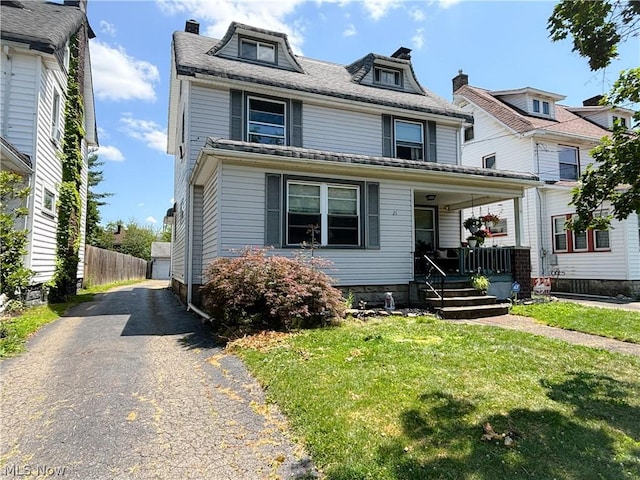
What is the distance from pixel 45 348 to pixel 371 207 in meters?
7.40

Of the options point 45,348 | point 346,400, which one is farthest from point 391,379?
point 45,348

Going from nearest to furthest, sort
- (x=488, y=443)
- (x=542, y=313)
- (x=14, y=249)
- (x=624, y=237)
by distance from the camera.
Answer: (x=488, y=443)
(x=14, y=249)
(x=542, y=313)
(x=624, y=237)

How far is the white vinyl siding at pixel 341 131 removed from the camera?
12.4 meters

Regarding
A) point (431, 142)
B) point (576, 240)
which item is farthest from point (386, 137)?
point (576, 240)

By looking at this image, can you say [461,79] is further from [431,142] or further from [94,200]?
[94,200]

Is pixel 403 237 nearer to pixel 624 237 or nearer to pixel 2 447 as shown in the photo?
pixel 2 447

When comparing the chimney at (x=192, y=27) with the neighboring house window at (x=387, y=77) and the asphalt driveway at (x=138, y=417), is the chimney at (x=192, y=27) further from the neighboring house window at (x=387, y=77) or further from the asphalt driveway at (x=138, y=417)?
the asphalt driveway at (x=138, y=417)

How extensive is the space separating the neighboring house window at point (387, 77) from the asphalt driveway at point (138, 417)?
1226 cm

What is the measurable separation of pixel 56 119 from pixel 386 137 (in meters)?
10.5

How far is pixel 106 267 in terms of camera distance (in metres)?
20.9

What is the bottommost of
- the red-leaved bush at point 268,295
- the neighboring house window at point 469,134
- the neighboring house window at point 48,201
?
the red-leaved bush at point 268,295

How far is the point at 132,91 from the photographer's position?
19.0m

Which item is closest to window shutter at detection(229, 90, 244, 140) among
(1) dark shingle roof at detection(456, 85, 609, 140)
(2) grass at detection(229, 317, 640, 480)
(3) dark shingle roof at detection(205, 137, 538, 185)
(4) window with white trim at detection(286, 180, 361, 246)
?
(3) dark shingle roof at detection(205, 137, 538, 185)

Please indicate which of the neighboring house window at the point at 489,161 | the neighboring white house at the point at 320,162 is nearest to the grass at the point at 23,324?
the neighboring white house at the point at 320,162
